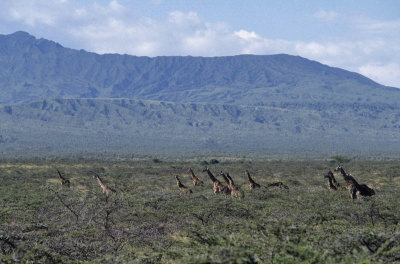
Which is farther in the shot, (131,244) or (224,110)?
(224,110)

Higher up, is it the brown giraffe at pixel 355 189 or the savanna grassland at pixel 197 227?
the brown giraffe at pixel 355 189

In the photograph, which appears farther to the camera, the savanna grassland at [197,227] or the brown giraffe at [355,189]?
the brown giraffe at [355,189]

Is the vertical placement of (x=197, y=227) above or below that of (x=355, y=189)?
below

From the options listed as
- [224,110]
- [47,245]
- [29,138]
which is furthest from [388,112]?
[47,245]

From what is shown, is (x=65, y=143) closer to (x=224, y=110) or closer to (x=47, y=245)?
(x=224, y=110)

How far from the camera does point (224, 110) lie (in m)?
180

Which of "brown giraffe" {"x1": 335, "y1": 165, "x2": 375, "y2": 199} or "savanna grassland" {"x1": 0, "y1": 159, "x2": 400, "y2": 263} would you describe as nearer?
"savanna grassland" {"x1": 0, "y1": 159, "x2": 400, "y2": 263}

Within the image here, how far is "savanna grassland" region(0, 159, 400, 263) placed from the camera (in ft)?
31.5

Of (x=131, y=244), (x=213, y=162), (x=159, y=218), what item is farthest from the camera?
(x=213, y=162)

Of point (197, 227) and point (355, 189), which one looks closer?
point (197, 227)

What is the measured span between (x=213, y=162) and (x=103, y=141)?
242 ft

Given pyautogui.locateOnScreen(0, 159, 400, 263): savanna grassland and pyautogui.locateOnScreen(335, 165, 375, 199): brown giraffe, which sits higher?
pyautogui.locateOnScreen(335, 165, 375, 199): brown giraffe

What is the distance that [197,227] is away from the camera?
14.8 meters

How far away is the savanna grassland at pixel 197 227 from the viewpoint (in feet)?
31.5
